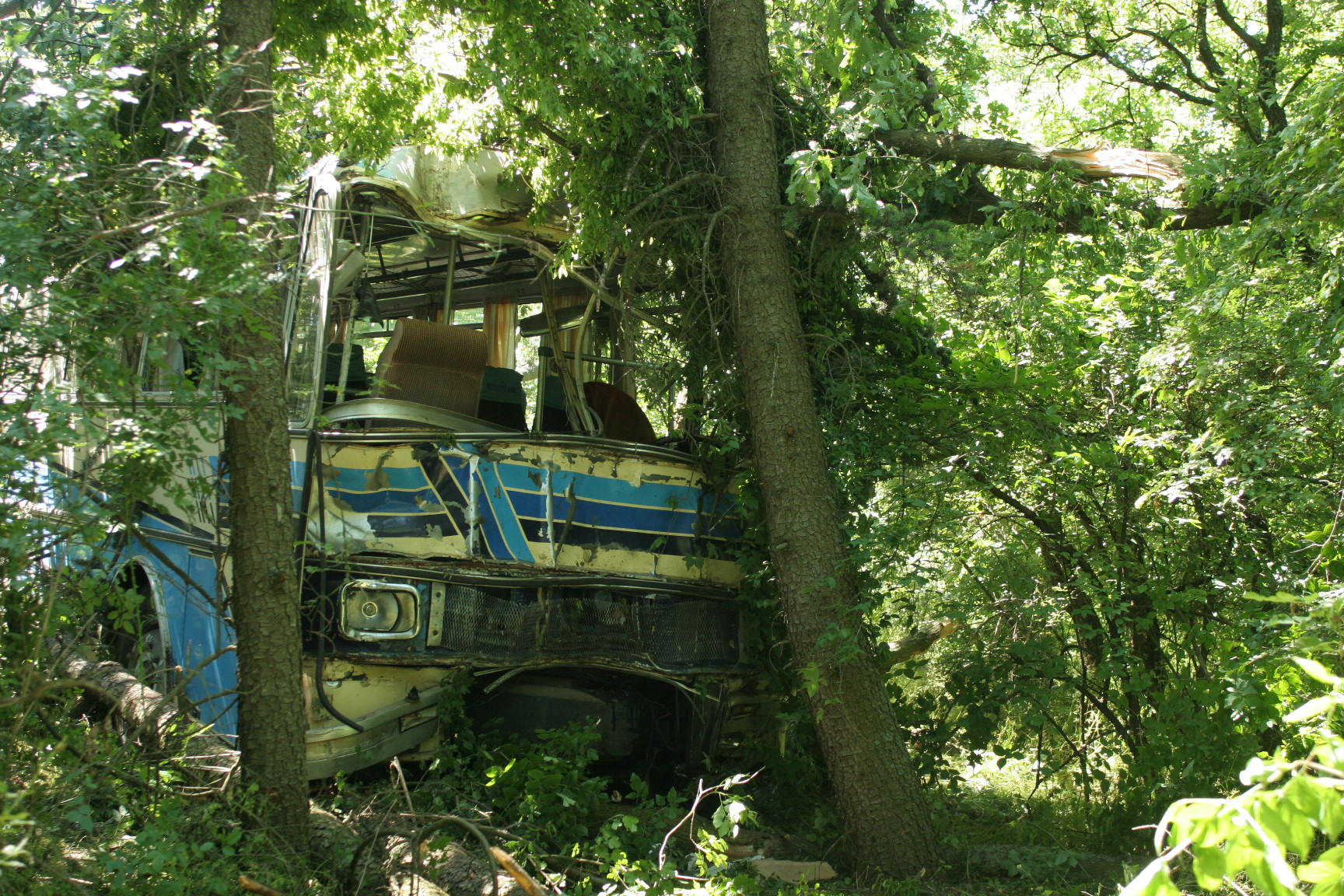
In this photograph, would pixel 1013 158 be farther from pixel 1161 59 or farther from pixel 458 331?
pixel 1161 59

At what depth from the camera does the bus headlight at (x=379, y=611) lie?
4918mm

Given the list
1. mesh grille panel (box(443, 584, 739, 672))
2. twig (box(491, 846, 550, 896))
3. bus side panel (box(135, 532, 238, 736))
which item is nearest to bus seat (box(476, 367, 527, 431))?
mesh grille panel (box(443, 584, 739, 672))

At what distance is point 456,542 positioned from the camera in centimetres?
532

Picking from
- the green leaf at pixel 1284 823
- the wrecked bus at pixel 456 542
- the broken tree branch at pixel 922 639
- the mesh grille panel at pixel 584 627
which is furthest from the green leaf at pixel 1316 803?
the broken tree branch at pixel 922 639

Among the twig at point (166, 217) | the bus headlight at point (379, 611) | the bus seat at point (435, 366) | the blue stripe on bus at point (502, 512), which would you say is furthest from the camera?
the bus seat at point (435, 366)

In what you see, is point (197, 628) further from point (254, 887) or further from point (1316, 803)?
point (1316, 803)

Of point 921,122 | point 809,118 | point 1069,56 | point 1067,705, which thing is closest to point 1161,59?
point 1069,56

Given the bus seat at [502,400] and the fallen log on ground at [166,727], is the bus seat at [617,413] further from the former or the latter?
the fallen log on ground at [166,727]

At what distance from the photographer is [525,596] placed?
528 centimetres

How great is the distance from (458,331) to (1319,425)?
465cm

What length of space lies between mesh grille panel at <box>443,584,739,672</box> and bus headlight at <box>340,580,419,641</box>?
0.18m

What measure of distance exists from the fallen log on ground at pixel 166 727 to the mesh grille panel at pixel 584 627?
111 centimetres

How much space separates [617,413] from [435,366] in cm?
142

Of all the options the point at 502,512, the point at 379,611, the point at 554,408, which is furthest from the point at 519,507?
the point at 554,408
